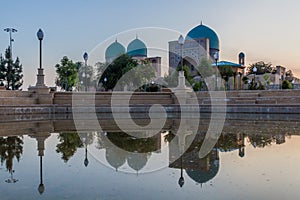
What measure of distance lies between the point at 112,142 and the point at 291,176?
5943 mm

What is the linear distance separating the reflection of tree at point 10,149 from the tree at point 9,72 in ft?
104

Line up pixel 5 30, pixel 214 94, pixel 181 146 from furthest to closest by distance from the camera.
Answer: pixel 5 30, pixel 214 94, pixel 181 146

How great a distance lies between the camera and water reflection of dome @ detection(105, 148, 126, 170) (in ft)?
23.6

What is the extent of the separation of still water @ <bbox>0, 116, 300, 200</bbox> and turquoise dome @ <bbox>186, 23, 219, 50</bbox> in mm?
50332

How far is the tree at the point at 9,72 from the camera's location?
40.1 m

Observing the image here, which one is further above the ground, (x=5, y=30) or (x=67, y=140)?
(x=5, y=30)

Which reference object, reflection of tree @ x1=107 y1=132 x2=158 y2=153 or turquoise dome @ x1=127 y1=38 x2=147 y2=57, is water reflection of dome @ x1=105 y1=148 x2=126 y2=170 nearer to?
reflection of tree @ x1=107 y1=132 x2=158 y2=153

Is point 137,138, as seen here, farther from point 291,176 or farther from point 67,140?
point 291,176

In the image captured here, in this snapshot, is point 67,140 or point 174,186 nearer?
point 174,186

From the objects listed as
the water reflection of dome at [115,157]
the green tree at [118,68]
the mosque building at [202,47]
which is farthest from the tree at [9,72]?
the water reflection of dome at [115,157]

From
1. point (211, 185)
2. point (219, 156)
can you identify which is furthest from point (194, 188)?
point (219, 156)

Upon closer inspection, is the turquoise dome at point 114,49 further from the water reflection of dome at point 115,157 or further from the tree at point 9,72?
the water reflection of dome at point 115,157

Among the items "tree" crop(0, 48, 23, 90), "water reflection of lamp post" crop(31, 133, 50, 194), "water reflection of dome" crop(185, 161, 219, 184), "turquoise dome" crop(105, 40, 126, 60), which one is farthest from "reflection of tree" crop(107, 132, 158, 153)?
"turquoise dome" crop(105, 40, 126, 60)

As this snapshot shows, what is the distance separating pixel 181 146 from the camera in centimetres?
956
